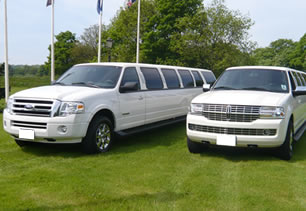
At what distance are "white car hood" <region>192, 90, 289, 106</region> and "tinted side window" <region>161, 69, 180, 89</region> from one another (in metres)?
2.72

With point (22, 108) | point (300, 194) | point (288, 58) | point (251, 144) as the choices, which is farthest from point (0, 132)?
point (288, 58)

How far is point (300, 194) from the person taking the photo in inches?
171

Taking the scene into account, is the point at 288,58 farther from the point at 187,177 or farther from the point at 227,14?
the point at 187,177

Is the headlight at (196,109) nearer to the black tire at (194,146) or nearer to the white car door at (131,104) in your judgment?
the black tire at (194,146)

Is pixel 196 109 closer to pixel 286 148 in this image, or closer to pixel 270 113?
pixel 270 113

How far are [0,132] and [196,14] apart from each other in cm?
3116

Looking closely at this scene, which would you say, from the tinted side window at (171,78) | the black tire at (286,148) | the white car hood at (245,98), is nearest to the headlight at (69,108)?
the white car hood at (245,98)

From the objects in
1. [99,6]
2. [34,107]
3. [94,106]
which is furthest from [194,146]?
[99,6]

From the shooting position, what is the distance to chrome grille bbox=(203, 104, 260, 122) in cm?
568

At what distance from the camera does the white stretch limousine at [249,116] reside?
5648 millimetres

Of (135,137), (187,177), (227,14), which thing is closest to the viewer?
(187,177)

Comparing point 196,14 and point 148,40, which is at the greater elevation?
point 196,14

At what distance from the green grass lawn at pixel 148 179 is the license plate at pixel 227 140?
0.39 metres

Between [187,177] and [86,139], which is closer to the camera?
[187,177]
